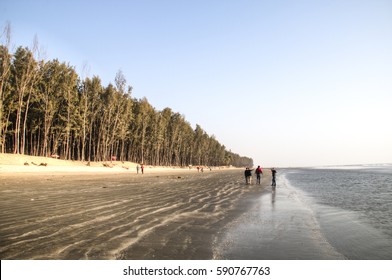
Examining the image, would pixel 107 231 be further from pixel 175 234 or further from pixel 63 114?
pixel 63 114

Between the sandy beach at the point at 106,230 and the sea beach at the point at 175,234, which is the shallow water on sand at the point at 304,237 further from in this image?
the sandy beach at the point at 106,230

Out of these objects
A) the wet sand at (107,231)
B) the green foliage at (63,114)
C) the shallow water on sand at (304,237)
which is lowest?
the shallow water on sand at (304,237)

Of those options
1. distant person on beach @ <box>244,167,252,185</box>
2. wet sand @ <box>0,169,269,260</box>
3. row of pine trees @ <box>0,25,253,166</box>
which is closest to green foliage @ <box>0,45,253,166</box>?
row of pine trees @ <box>0,25,253,166</box>

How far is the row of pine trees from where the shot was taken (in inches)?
1679

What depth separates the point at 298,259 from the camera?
5.19 metres

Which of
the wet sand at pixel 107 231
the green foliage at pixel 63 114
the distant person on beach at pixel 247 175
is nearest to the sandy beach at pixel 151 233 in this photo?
the wet sand at pixel 107 231

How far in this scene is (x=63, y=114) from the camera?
5250 centimetres

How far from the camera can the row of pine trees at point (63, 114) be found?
1679 inches

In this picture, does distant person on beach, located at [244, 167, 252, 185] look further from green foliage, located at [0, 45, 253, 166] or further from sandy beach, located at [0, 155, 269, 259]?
green foliage, located at [0, 45, 253, 166]

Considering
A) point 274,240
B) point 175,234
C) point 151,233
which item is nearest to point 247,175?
point 274,240
